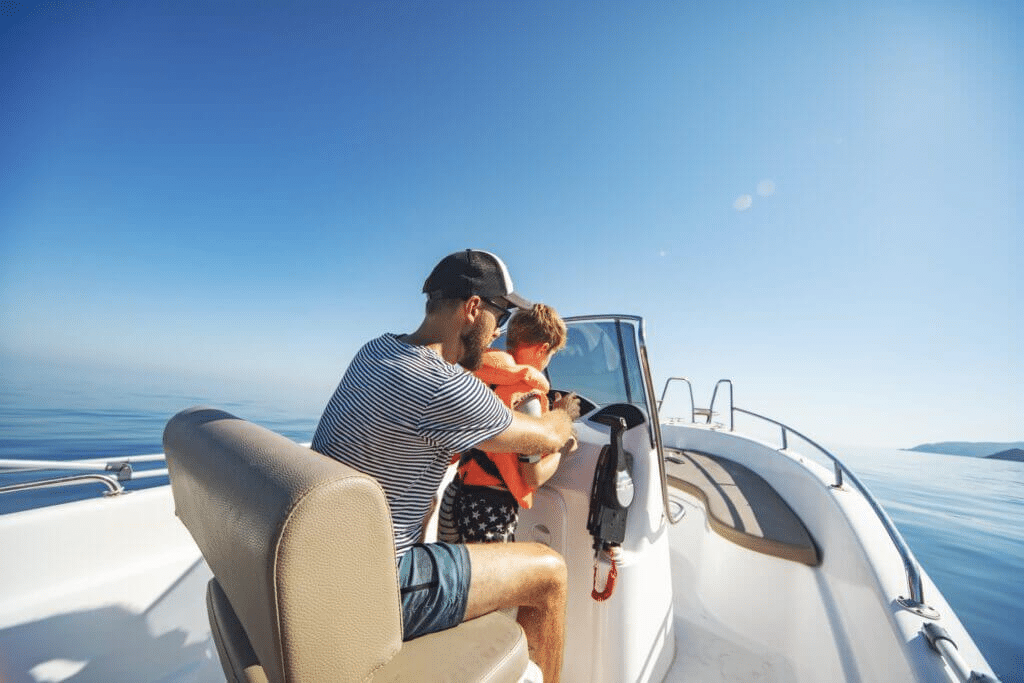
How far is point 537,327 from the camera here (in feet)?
5.07

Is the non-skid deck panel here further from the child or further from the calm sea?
the child

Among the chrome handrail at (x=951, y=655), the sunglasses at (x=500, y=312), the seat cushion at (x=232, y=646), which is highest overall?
the sunglasses at (x=500, y=312)

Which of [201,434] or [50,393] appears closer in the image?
[201,434]

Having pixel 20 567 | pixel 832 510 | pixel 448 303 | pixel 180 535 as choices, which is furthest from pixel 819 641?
pixel 20 567

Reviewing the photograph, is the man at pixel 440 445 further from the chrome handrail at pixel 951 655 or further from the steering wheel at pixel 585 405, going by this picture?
the chrome handrail at pixel 951 655

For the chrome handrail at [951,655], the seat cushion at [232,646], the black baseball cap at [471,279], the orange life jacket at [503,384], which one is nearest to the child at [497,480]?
the orange life jacket at [503,384]

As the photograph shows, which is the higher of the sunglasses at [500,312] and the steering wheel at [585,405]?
the sunglasses at [500,312]

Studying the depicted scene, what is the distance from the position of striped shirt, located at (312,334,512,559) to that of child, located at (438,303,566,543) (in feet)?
0.94

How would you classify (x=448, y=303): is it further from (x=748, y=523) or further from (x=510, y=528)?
(x=748, y=523)

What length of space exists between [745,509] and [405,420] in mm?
2943

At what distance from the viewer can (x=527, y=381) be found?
142 cm

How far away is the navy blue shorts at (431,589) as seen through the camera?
0.93 m

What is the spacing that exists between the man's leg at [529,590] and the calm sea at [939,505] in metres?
3.29

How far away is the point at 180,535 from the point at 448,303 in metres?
1.79
